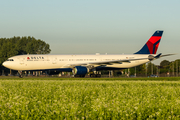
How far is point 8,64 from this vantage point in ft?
177

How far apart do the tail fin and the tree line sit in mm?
76575

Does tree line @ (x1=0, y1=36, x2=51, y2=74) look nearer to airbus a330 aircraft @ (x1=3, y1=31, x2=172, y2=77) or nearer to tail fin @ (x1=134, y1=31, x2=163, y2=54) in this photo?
airbus a330 aircraft @ (x1=3, y1=31, x2=172, y2=77)

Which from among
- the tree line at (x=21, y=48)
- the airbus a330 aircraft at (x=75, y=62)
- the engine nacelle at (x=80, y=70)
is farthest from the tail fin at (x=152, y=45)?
the tree line at (x=21, y=48)

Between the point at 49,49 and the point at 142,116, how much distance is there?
13829 centimetres

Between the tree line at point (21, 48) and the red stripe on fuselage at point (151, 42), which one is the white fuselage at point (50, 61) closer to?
the red stripe on fuselage at point (151, 42)

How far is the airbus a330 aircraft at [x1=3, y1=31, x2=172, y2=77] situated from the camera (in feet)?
175

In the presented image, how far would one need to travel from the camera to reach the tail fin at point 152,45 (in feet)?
210

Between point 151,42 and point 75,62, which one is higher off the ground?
point 151,42

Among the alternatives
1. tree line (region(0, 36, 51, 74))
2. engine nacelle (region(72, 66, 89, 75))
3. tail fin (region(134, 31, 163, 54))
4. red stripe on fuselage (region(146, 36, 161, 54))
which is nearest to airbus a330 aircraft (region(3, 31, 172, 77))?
engine nacelle (region(72, 66, 89, 75))

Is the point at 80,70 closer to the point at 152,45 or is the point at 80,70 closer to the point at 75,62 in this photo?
the point at 75,62

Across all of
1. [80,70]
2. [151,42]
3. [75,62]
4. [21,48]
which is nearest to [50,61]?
[75,62]

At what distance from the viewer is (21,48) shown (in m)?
145

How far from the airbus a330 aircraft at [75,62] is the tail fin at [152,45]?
4.58 ft

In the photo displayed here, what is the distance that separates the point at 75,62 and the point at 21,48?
312 feet
